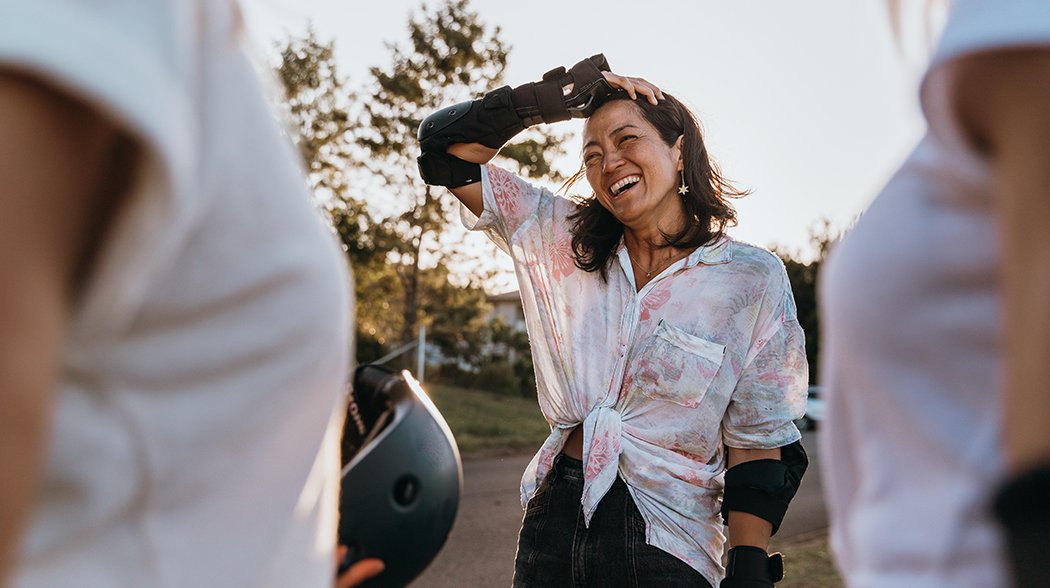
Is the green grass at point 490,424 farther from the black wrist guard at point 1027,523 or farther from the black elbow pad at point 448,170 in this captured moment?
the black wrist guard at point 1027,523

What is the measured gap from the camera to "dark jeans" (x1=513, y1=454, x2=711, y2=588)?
8.41 ft

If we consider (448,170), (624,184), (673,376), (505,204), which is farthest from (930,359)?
(448,170)

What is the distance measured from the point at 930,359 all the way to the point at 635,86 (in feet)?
8.48

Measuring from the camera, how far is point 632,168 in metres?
3.12

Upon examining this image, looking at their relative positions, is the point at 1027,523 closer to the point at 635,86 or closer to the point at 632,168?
the point at 632,168

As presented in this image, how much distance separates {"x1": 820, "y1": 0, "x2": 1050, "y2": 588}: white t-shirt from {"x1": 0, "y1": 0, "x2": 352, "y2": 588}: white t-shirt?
49 centimetres

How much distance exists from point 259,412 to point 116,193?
21 centimetres

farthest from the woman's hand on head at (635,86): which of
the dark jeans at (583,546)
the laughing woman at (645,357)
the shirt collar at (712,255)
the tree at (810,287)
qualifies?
the tree at (810,287)

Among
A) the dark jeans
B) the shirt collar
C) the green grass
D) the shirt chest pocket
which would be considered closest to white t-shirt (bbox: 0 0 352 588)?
the dark jeans

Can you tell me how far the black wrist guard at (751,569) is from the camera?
260 cm

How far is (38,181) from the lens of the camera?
0.54 meters

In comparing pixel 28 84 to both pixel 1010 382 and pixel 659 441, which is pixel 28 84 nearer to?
pixel 1010 382

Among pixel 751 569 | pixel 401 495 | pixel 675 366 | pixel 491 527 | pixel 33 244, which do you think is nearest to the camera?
pixel 33 244

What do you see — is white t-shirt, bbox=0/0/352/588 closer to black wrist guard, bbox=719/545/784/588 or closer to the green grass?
black wrist guard, bbox=719/545/784/588
